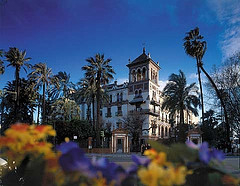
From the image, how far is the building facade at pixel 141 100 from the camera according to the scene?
3450 centimetres

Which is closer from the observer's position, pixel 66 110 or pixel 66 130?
pixel 66 130

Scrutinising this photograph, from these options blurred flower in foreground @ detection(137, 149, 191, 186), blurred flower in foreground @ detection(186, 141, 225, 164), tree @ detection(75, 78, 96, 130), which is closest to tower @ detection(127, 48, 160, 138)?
tree @ detection(75, 78, 96, 130)

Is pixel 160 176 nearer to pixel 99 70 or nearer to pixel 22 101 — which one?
pixel 99 70

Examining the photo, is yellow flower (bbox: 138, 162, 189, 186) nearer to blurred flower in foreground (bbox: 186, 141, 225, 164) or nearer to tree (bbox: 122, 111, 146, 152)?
blurred flower in foreground (bbox: 186, 141, 225, 164)

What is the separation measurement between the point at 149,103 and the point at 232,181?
111 feet

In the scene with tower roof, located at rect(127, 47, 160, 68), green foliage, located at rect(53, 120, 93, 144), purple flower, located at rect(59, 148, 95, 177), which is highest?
tower roof, located at rect(127, 47, 160, 68)

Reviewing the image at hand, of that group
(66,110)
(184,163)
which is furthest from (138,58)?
(184,163)

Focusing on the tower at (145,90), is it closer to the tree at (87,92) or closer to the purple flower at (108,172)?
the tree at (87,92)

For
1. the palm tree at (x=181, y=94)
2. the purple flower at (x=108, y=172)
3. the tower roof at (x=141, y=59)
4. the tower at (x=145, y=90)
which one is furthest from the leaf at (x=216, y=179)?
the tower roof at (x=141, y=59)

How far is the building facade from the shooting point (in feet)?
113

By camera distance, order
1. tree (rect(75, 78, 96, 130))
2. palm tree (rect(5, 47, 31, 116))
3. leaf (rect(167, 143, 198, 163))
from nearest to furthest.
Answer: leaf (rect(167, 143, 198, 163)) → palm tree (rect(5, 47, 31, 116)) → tree (rect(75, 78, 96, 130))

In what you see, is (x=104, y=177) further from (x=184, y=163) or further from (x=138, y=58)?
(x=138, y=58)

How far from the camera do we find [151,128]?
3456 centimetres

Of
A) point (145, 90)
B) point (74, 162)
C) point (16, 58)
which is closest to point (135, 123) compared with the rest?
point (145, 90)
